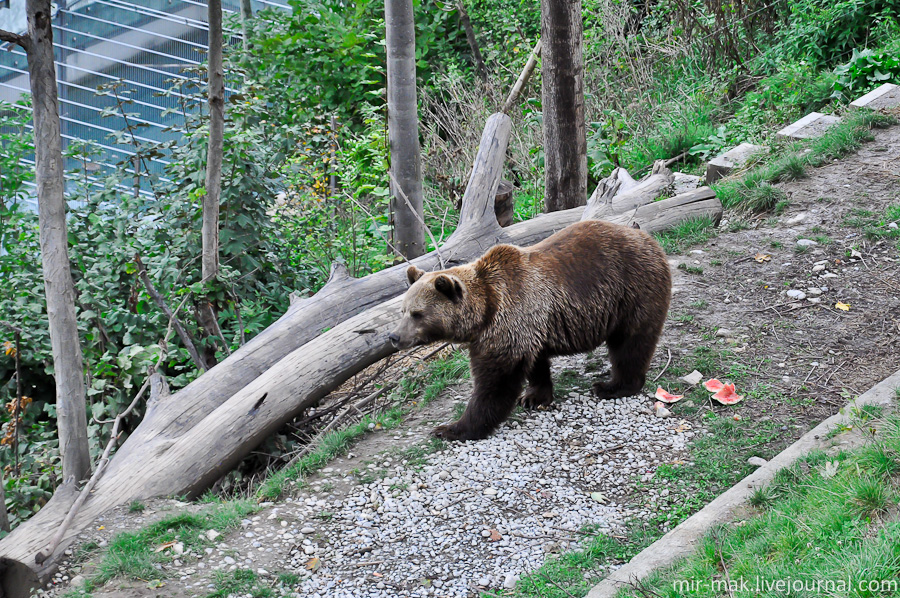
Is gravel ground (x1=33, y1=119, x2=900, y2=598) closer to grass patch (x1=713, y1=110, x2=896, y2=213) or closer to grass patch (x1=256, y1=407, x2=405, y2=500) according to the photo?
grass patch (x1=256, y1=407, x2=405, y2=500)

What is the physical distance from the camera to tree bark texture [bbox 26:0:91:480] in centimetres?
449

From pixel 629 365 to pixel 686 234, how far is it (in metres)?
2.89

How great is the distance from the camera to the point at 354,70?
11227 millimetres

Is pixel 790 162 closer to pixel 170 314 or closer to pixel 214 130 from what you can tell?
pixel 214 130

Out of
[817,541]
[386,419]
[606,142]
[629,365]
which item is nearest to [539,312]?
[629,365]

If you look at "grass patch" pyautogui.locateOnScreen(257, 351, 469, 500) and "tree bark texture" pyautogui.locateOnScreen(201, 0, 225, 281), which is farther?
"tree bark texture" pyautogui.locateOnScreen(201, 0, 225, 281)

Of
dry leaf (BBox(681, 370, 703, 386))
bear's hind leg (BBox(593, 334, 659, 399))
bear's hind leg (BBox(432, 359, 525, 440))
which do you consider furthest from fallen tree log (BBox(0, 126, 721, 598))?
dry leaf (BBox(681, 370, 703, 386))

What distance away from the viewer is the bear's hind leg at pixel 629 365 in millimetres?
5336

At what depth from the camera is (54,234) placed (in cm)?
466

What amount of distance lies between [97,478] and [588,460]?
9.95ft

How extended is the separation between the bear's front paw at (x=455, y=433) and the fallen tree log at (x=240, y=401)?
0.95 meters

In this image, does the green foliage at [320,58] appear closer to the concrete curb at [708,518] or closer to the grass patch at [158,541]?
the grass patch at [158,541]

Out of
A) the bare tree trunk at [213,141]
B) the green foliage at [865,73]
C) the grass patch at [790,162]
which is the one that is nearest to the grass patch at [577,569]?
the bare tree trunk at [213,141]

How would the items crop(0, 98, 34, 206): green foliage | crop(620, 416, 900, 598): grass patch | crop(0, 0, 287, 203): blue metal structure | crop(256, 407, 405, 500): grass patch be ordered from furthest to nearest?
crop(0, 0, 287, 203): blue metal structure, crop(0, 98, 34, 206): green foliage, crop(256, 407, 405, 500): grass patch, crop(620, 416, 900, 598): grass patch
